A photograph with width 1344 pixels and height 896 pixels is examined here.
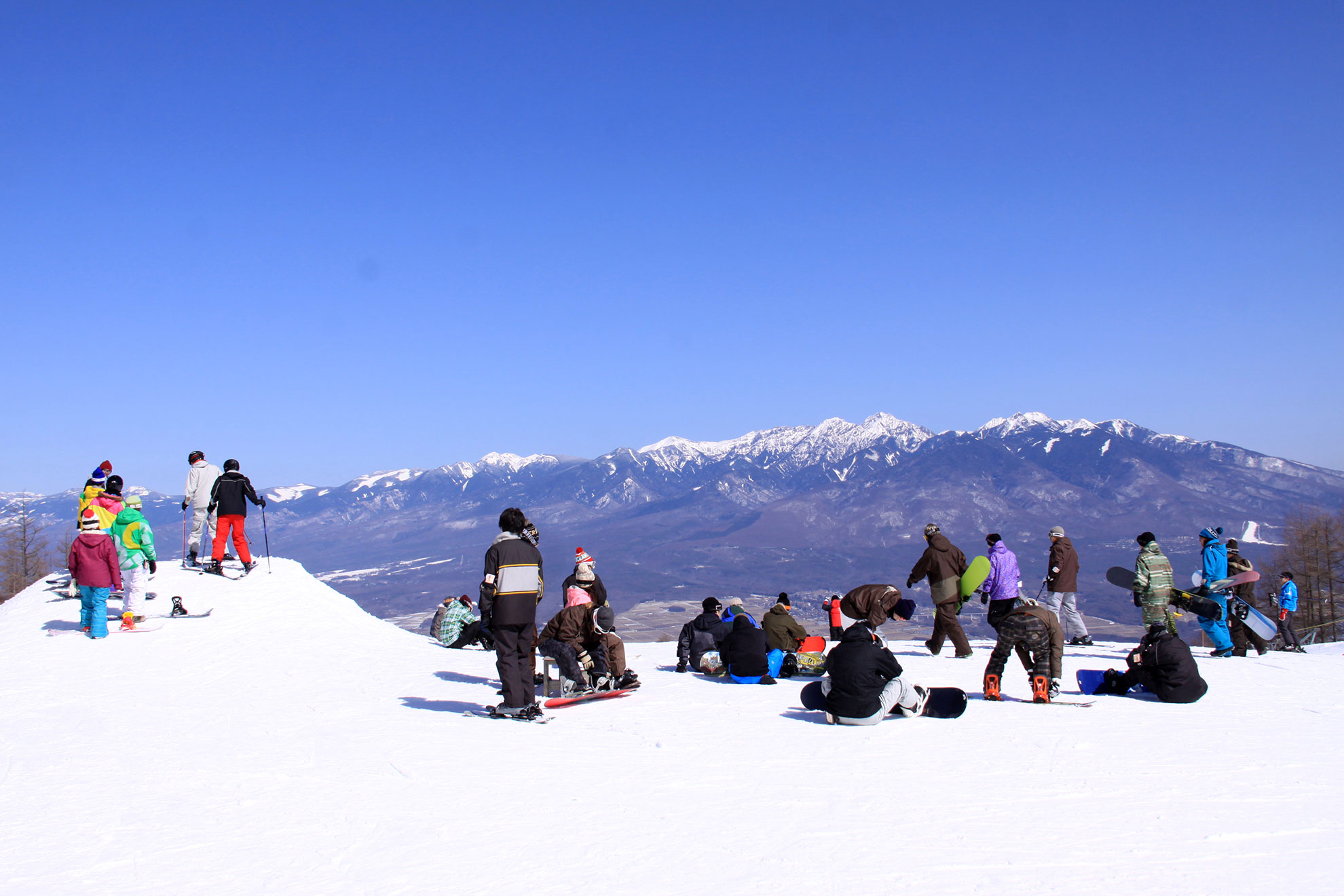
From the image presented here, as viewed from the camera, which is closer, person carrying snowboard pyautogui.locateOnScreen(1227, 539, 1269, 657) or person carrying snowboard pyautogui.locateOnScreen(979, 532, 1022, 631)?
person carrying snowboard pyautogui.locateOnScreen(979, 532, 1022, 631)

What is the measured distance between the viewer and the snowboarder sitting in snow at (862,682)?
8.70 m

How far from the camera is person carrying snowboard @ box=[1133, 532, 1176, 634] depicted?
41.0ft

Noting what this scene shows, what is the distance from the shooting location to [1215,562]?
1488 centimetres

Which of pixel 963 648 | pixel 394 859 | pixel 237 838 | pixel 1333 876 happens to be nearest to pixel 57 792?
pixel 237 838

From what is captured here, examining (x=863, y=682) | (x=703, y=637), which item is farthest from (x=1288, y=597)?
(x=863, y=682)

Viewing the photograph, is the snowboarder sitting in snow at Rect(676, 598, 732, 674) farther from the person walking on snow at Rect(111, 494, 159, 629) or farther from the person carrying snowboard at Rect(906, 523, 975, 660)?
the person walking on snow at Rect(111, 494, 159, 629)

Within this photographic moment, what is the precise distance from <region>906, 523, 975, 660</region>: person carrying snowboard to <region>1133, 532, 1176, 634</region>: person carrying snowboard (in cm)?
271

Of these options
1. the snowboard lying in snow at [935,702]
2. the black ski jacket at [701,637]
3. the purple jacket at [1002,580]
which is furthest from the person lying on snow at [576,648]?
the purple jacket at [1002,580]

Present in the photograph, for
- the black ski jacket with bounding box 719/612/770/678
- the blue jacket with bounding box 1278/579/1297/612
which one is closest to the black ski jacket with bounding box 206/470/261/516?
the black ski jacket with bounding box 719/612/770/678

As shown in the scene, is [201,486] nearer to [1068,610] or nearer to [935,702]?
[935,702]

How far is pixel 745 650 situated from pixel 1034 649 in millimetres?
4065

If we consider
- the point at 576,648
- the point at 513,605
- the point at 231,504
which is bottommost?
the point at 576,648

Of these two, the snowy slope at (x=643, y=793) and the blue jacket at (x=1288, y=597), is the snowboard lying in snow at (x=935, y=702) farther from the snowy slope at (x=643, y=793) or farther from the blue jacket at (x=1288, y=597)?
the blue jacket at (x=1288, y=597)

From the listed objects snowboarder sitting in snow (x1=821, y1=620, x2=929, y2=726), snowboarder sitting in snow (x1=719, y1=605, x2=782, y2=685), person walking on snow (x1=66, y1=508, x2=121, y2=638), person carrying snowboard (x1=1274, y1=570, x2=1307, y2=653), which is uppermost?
person walking on snow (x1=66, y1=508, x2=121, y2=638)
